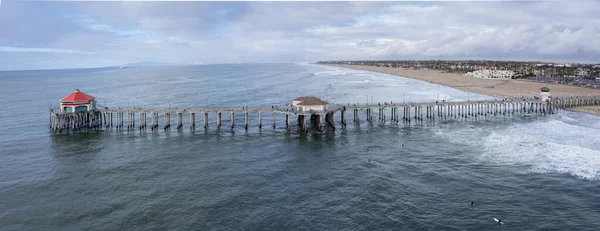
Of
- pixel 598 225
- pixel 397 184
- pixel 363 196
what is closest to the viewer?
pixel 598 225

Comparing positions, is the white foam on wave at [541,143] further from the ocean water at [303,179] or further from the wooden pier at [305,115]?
the wooden pier at [305,115]

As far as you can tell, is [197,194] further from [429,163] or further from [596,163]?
[596,163]

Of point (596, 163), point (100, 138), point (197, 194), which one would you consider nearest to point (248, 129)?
point (100, 138)

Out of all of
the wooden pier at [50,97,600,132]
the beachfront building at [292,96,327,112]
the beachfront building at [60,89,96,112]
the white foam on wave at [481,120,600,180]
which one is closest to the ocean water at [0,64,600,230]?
the white foam on wave at [481,120,600,180]

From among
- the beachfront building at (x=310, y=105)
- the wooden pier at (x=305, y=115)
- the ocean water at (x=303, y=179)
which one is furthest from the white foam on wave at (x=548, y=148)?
the beachfront building at (x=310, y=105)

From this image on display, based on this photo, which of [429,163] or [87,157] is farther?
[87,157]

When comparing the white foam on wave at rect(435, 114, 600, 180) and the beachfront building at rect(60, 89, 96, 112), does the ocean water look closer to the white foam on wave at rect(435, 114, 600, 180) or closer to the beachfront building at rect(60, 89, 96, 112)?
the white foam on wave at rect(435, 114, 600, 180)
